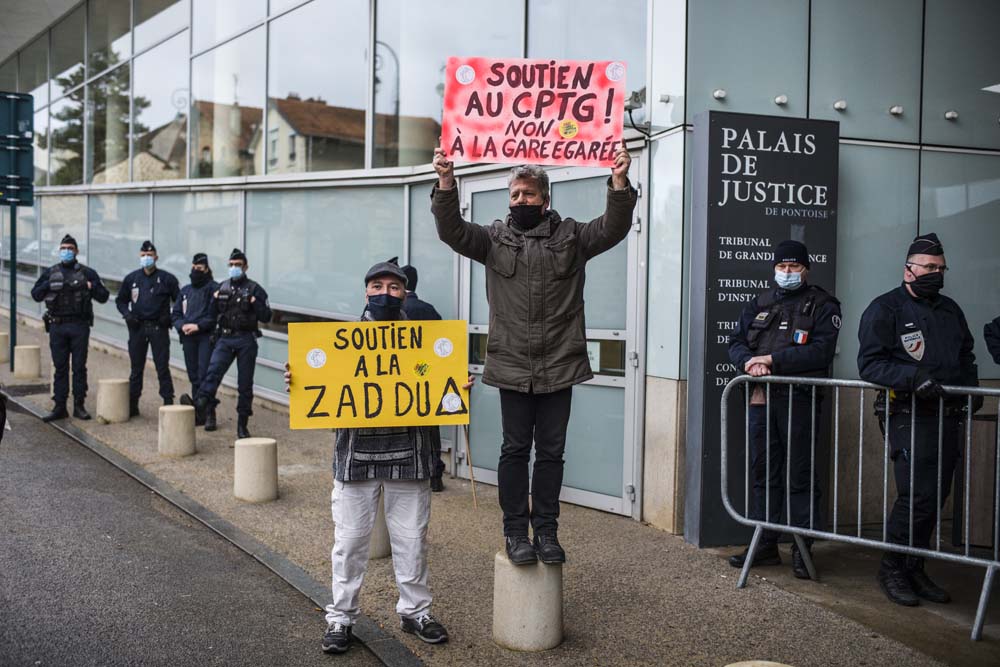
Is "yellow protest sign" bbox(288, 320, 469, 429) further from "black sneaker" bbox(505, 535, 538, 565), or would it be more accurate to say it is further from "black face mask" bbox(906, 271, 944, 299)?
"black face mask" bbox(906, 271, 944, 299)

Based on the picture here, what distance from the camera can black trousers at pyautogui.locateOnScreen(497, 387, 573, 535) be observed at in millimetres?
4766

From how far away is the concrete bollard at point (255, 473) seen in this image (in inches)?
310

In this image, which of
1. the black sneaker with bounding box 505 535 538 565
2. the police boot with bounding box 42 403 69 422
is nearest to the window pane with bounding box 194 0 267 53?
the police boot with bounding box 42 403 69 422

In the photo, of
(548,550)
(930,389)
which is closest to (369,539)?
(548,550)

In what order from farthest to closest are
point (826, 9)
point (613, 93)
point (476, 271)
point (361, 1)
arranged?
point (361, 1) < point (476, 271) < point (826, 9) < point (613, 93)

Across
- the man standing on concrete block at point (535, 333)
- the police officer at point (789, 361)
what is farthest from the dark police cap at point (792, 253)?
the man standing on concrete block at point (535, 333)

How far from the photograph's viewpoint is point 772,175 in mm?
6762

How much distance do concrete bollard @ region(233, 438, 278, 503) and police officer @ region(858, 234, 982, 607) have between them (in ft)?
15.6

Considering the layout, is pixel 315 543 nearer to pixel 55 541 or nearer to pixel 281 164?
pixel 55 541

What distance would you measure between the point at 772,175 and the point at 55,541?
18.3ft

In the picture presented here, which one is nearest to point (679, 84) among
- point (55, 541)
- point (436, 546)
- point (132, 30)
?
point (436, 546)

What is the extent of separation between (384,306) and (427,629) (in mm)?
1678

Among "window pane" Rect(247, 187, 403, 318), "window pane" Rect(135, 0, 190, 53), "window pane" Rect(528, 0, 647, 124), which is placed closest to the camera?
"window pane" Rect(528, 0, 647, 124)

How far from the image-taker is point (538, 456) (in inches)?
190
